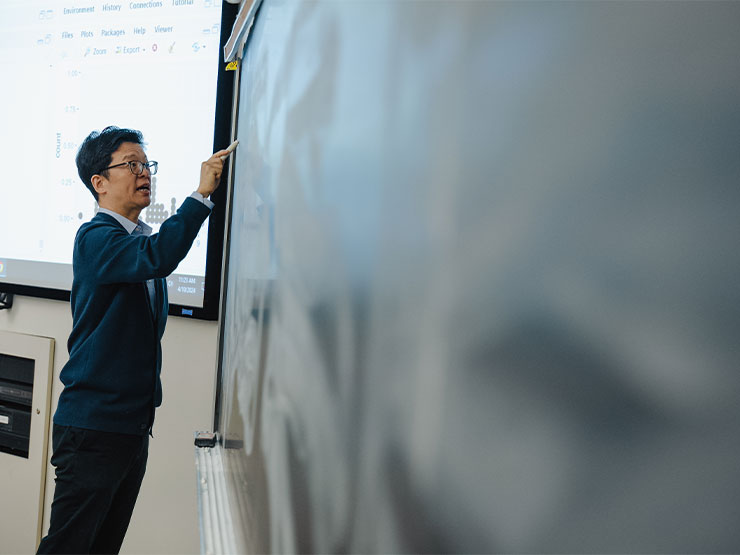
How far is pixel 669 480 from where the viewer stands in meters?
0.19

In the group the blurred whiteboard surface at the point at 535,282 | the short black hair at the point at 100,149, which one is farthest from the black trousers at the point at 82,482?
the blurred whiteboard surface at the point at 535,282

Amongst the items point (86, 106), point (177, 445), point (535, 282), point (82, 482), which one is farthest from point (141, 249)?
point (535, 282)

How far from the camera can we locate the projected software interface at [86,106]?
65.9 inches

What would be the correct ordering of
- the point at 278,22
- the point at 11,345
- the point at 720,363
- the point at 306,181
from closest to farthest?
the point at 720,363 < the point at 306,181 < the point at 278,22 < the point at 11,345

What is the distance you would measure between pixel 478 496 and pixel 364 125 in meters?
0.23

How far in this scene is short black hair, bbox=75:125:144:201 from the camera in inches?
54.5

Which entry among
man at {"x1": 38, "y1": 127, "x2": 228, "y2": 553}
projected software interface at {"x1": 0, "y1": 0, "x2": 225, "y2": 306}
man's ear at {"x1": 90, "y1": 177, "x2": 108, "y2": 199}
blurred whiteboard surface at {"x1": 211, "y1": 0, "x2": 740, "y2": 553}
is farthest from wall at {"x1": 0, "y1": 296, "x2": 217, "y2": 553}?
blurred whiteboard surface at {"x1": 211, "y1": 0, "x2": 740, "y2": 553}

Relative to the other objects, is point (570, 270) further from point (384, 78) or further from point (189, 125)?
point (189, 125)

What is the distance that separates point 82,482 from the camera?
4.04ft

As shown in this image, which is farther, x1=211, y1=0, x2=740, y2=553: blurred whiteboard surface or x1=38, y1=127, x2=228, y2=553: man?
x1=38, y1=127, x2=228, y2=553: man

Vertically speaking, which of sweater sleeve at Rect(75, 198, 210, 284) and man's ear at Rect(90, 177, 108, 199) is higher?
man's ear at Rect(90, 177, 108, 199)

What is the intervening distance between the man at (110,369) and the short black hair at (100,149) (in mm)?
58

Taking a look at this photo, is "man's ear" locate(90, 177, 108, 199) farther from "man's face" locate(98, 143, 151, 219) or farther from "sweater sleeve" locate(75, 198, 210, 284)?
"sweater sleeve" locate(75, 198, 210, 284)

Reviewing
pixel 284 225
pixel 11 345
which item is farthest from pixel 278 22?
pixel 11 345
